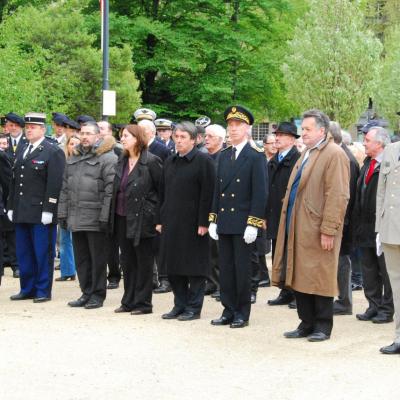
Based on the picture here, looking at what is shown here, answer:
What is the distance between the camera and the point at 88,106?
1220 inches

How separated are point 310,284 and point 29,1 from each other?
101 feet

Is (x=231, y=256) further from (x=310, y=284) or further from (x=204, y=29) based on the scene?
(x=204, y=29)

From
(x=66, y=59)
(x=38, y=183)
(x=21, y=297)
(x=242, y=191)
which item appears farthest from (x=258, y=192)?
(x=66, y=59)

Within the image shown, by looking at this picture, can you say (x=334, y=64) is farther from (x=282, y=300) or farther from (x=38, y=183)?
(x=38, y=183)

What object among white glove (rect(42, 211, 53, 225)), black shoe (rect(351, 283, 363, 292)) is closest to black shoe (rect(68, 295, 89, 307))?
white glove (rect(42, 211, 53, 225))

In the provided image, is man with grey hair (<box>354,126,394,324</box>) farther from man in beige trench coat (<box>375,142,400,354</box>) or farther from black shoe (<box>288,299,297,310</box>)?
man in beige trench coat (<box>375,142,400,354</box>)

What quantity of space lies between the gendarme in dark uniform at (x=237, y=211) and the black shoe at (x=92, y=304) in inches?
64.2

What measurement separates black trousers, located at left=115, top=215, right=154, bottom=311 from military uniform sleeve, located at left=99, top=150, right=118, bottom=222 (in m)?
0.16

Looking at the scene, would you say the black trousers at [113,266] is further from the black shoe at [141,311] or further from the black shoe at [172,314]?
the black shoe at [172,314]

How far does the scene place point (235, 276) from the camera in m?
9.52

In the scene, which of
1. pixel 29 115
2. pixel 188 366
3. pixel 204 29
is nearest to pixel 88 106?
pixel 204 29

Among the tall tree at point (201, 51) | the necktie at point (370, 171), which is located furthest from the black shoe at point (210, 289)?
the tall tree at point (201, 51)

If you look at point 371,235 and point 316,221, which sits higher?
point 316,221

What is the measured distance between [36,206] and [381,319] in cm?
415
